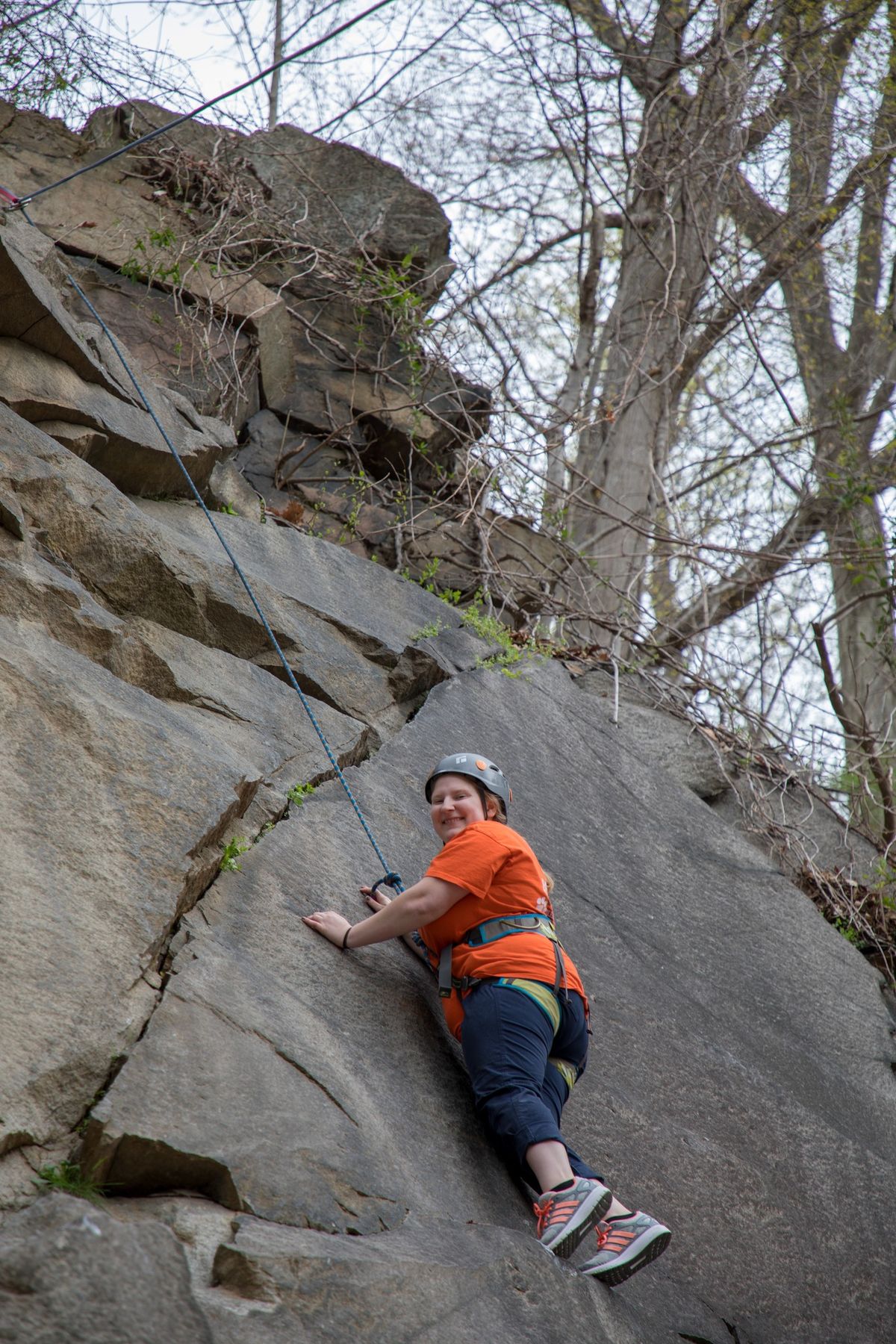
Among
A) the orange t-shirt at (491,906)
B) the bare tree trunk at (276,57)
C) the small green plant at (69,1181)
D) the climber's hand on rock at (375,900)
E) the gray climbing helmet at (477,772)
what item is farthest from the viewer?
the bare tree trunk at (276,57)

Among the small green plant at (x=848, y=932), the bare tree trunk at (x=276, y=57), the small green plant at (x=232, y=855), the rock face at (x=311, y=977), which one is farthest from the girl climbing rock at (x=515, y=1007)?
the bare tree trunk at (x=276, y=57)

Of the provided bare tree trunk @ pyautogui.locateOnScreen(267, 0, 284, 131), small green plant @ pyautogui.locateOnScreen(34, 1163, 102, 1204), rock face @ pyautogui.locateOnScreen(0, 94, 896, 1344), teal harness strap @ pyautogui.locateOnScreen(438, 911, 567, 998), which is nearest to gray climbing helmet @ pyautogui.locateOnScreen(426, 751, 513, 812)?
rock face @ pyautogui.locateOnScreen(0, 94, 896, 1344)

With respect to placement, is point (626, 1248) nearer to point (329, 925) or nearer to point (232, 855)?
point (329, 925)

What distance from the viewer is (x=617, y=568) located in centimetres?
923

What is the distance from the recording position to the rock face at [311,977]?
2.28m

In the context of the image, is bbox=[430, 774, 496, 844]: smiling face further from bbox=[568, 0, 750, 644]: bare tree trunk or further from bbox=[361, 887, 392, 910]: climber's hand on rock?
bbox=[568, 0, 750, 644]: bare tree trunk

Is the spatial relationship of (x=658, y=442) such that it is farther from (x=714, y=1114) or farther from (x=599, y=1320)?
(x=599, y=1320)

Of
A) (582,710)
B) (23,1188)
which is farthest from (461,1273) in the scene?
(582,710)

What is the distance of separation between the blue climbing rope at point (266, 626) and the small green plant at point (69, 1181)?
1395 mm

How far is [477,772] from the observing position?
143 inches

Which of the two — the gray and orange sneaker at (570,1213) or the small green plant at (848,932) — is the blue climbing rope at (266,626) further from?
the small green plant at (848,932)

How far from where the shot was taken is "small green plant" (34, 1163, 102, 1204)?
7.22ft

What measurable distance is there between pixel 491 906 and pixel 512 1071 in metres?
0.49

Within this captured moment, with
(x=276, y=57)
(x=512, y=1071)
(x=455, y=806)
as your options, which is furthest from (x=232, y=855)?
(x=276, y=57)
